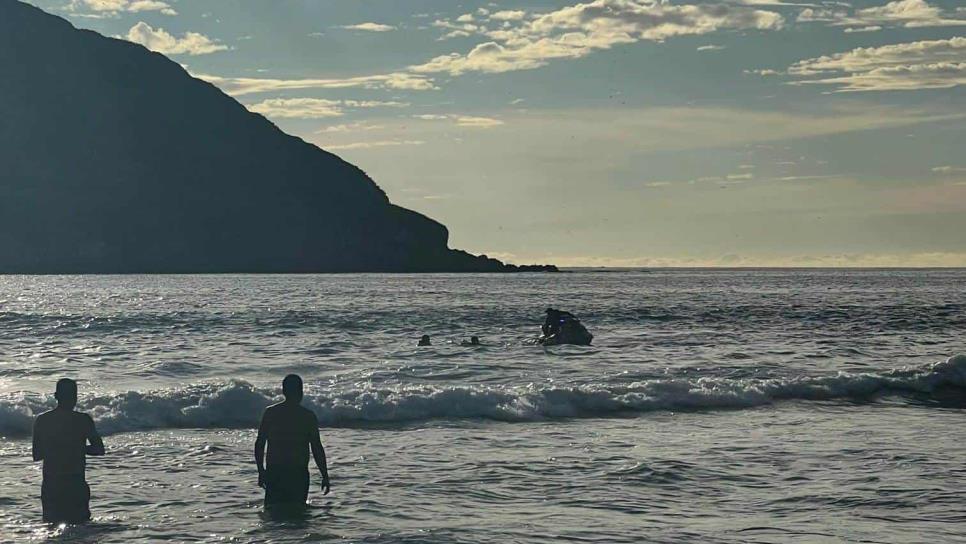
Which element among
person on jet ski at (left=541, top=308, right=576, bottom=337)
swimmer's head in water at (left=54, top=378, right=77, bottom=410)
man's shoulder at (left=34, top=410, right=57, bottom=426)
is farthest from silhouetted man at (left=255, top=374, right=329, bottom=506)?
person on jet ski at (left=541, top=308, right=576, bottom=337)

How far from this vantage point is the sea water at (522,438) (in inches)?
568

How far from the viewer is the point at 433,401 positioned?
2556 centimetres

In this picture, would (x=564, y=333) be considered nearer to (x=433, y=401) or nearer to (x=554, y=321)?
(x=554, y=321)

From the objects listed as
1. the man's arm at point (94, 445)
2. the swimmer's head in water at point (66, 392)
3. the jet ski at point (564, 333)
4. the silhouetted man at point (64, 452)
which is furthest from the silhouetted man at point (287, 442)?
the jet ski at point (564, 333)

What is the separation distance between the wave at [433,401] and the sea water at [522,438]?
0.07 meters

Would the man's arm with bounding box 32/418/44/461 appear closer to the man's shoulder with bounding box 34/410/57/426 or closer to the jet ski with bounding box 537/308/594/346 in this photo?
the man's shoulder with bounding box 34/410/57/426

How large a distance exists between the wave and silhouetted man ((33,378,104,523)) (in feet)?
28.2

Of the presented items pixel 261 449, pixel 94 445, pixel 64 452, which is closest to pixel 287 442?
pixel 261 449

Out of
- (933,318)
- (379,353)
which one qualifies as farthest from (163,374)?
(933,318)

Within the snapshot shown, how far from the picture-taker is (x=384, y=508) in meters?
15.3

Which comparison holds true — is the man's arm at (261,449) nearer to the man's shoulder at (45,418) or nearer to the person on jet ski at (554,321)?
the man's shoulder at (45,418)

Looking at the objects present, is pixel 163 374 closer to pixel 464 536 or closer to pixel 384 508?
pixel 384 508

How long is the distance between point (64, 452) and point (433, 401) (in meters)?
12.5

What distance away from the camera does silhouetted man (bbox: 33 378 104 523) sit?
13.8 m
